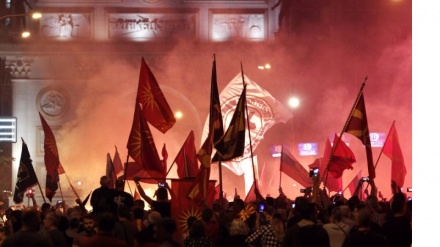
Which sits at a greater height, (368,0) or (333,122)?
(368,0)

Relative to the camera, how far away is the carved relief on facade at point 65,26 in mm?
37094

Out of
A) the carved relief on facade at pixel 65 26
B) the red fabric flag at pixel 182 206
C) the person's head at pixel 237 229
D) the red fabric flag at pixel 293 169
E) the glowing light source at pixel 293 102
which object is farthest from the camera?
the carved relief on facade at pixel 65 26

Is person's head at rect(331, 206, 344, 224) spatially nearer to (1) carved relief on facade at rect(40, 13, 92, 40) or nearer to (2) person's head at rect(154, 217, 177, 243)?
(2) person's head at rect(154, 217, 177, 243)

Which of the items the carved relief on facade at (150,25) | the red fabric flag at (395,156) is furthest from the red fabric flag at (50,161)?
the carved relief on facade at (150,25)

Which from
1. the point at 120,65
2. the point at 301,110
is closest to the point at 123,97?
the point at 120,65

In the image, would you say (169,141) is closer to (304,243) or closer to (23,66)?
(23,66)

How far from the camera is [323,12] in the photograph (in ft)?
116

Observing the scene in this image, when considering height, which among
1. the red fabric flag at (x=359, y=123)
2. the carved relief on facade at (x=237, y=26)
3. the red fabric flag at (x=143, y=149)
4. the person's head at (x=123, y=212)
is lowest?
the person's head at (x=123, y=212)

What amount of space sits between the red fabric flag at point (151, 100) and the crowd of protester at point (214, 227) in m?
2.88

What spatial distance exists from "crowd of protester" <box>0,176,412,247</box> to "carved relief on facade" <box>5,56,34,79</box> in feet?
90.8

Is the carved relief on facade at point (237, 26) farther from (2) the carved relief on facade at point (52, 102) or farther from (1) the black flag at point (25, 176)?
(1) the black flag at point (25, 176)

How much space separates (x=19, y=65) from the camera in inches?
1442

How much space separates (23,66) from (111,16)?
4429 millimetres

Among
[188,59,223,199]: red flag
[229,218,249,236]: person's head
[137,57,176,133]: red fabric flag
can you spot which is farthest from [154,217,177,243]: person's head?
[137,57,176,133]: red fabric flag
